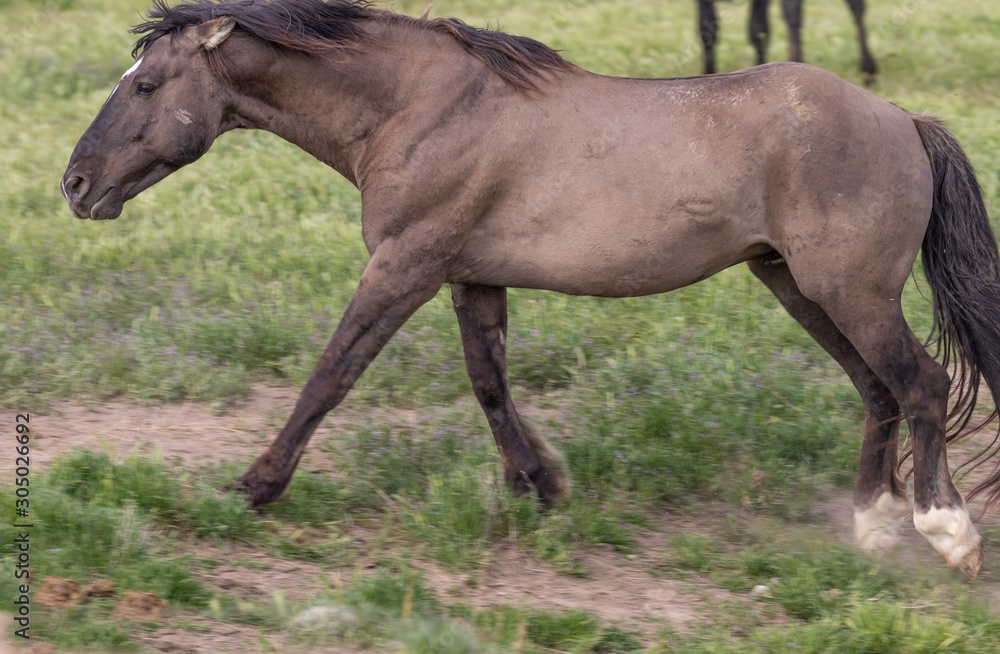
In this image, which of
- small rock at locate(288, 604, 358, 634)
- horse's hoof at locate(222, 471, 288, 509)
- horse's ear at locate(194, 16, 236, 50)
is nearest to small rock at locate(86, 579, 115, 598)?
small rock at locate(288, 604, 358, 634)

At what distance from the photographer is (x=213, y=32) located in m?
3.98

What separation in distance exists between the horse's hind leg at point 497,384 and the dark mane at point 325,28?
0.91m

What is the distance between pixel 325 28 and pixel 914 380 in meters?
2.54

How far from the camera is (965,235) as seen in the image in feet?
13.5

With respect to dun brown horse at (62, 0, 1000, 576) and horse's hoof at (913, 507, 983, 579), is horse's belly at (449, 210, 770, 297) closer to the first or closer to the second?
dun brown horse at (62, 0, 1000, 576)

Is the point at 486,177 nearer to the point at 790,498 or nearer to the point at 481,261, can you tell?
the point at 481,261

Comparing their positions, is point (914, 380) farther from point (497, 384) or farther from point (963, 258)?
point (497, 384)

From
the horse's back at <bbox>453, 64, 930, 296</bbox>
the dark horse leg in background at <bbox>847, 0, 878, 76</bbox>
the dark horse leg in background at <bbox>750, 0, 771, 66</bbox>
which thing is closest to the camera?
the horse's back at <bbox>453, 64, 930, 296</bbox>

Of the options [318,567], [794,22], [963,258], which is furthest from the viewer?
[794,22]

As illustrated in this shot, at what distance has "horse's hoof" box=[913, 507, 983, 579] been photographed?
3.95 meters

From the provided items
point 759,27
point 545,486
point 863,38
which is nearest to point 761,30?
point 759,27

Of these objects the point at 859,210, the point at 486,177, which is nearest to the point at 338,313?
the point at 486,177

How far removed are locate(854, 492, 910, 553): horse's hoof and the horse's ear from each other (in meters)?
3.02

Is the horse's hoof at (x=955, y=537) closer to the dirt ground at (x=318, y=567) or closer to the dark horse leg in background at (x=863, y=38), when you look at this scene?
the dirt ground at (x=318, y=567)
